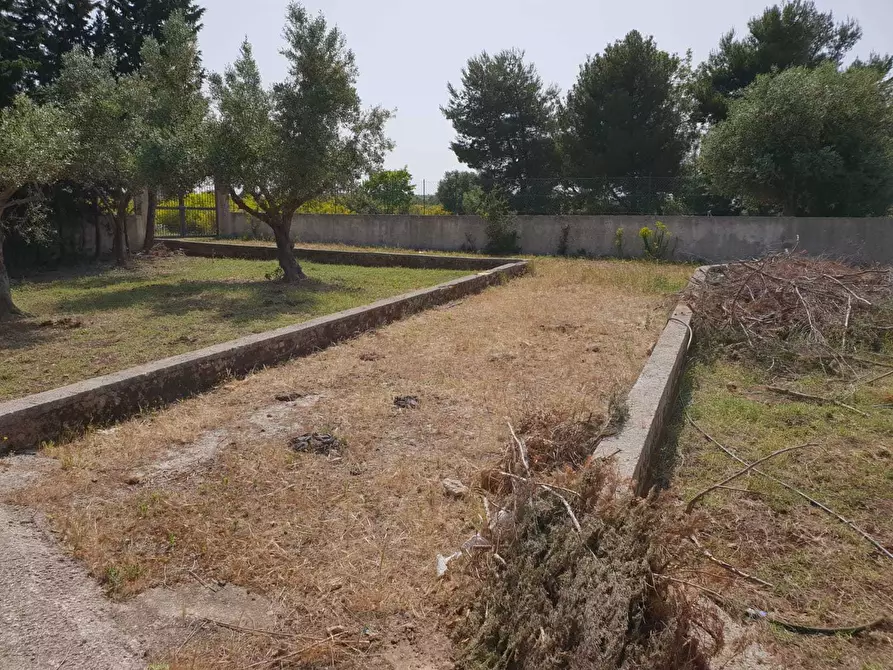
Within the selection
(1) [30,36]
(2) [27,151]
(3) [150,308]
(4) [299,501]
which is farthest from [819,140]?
(1) [30,36]

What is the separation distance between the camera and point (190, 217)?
79.5 feet

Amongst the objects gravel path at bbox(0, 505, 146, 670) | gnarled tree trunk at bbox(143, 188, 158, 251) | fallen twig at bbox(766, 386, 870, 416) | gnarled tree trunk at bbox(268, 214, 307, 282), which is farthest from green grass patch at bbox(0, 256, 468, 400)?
fallen twig at bbox(766, 386, 870, 416)

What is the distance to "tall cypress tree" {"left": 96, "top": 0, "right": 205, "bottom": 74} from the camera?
17.5m

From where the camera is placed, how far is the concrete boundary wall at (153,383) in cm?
389

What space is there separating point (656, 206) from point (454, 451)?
1824cm

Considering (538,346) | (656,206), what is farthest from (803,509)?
(656,206)

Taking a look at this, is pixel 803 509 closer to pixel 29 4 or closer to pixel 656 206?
pixel 656 206

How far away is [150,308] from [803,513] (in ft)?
28.9

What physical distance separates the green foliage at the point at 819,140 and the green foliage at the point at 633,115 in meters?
6.48

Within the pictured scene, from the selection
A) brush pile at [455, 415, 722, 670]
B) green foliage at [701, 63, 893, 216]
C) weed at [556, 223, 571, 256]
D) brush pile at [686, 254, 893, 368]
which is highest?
green foliage at [701, 63, 893, 216]

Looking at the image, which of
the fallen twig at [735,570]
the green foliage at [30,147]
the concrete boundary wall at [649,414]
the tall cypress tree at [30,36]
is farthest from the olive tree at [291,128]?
the fallen twig at [735,570]

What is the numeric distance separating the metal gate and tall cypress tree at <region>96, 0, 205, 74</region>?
21.3 ft

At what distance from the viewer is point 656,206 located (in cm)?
1997

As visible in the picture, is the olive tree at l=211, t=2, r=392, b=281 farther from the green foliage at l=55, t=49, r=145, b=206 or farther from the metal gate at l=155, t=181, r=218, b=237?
the metal gate at l=155, t=181, r=218, b=237
